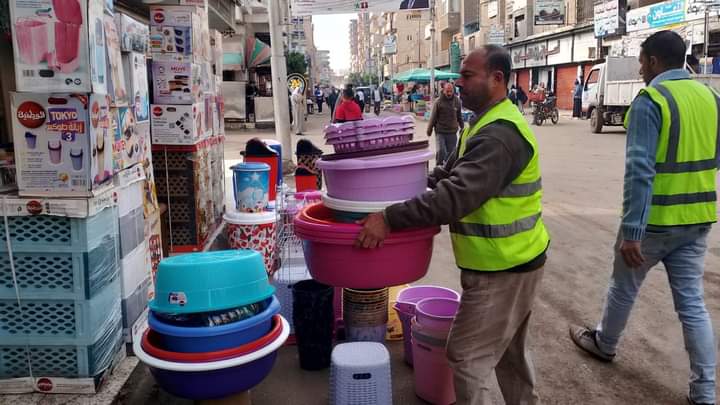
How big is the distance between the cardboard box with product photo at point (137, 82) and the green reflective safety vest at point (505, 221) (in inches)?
97.8

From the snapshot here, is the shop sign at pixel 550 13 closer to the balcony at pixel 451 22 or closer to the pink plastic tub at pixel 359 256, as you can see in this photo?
the balcony at pixel 451 22

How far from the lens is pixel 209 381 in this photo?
2590mm

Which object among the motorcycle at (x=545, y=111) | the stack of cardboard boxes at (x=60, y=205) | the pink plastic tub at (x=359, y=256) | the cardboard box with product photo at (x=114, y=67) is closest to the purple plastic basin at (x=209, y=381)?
the pink plastic tub at (x=359, y=256)

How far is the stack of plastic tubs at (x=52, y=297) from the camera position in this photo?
10.3ft

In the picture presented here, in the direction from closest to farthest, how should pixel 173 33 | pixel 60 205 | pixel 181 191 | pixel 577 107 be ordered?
pixel 60 205 < pixel 173 33 < pixel 181 191 < pixel 577 107

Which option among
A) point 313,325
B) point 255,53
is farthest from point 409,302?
point 255,53

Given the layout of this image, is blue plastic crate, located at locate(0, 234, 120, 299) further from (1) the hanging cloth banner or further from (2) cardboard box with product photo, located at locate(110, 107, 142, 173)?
(1) the hanging cloth banner

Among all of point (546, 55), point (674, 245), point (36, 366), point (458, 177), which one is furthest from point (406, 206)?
point (546, 55)

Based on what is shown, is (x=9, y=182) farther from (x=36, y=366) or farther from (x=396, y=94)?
(x=396, y=94)

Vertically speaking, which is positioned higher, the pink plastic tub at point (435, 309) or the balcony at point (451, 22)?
the balcony at point (451, 22)

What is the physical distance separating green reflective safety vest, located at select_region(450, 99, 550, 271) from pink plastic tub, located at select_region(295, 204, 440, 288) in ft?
0.69

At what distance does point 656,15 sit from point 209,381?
2918cm

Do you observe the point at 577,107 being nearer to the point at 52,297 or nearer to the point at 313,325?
the point at 313,325

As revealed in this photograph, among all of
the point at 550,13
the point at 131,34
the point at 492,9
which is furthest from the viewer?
the point at 492,9
